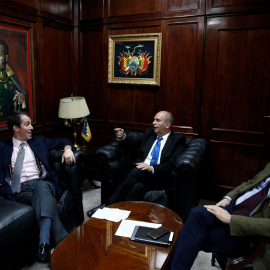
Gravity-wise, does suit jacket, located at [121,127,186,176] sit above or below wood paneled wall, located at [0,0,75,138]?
below

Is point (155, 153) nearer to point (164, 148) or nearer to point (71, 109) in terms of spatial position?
point (164, 148)

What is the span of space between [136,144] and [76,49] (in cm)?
166

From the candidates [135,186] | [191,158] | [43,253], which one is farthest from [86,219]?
[191,158]

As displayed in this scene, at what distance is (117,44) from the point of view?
356 centimetres

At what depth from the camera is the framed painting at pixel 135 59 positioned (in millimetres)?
3371

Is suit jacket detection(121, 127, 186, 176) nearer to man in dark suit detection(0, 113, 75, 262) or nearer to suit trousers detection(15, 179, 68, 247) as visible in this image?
man in dark suit detection(0, 113, 75, 262)

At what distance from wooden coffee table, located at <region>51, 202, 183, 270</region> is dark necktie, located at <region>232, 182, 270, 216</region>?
1.31ft

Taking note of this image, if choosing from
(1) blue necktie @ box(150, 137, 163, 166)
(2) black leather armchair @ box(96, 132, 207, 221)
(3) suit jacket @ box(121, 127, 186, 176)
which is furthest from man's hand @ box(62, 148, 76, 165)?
(1) blue necktie @ box(150, 137, 163, 166)

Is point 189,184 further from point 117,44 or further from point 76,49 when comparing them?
point 76,49

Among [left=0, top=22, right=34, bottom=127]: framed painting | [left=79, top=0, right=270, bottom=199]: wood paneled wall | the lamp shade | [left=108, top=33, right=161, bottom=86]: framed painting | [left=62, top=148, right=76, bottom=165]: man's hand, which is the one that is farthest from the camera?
[left=108, top=33, right=161, bottom=86]: framed painting

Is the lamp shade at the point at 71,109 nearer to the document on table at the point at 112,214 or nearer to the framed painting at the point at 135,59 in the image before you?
the framed painting at the point at 135,59

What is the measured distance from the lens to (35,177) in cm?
249

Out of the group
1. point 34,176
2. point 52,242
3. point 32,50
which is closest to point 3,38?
point 32,50

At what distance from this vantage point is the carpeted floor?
209cm
